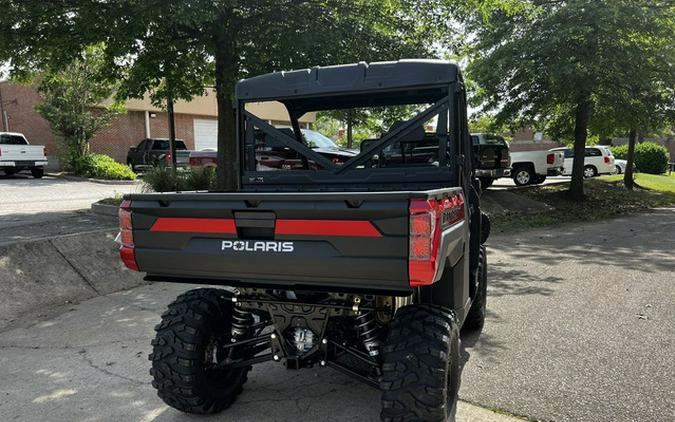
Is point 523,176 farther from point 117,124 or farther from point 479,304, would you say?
point 117,124

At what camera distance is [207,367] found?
3.29 meters

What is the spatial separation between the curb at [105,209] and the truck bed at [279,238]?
7.29 meters

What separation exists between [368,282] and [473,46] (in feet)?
40.4

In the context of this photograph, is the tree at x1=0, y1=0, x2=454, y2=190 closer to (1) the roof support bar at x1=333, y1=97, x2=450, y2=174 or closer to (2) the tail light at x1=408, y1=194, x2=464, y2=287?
(1) the roof support bar at x1=333, y1=97, x2=450, y2=174

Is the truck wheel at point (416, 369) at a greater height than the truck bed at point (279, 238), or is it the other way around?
the truck bed at point (279, 238)

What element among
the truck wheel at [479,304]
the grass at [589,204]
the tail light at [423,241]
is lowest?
the grass at [589,204]

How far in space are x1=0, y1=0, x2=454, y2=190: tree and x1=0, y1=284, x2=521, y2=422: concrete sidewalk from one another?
3920mm

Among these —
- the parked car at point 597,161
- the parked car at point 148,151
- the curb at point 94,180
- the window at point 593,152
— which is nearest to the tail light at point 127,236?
the curb at point 94,180

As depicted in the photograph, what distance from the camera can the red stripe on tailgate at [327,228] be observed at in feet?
8.29

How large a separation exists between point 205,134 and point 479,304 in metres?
27.9

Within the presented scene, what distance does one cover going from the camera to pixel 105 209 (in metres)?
9.99

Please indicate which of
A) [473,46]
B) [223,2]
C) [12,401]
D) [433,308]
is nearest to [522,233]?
[473,46]

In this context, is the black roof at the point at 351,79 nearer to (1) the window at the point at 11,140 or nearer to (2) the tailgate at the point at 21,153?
(2) the tailgate at the point at 21,153

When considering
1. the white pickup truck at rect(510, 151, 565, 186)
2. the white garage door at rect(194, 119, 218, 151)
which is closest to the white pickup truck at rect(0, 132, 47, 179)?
the white garage door at rect(194, 119, 218, 151)
